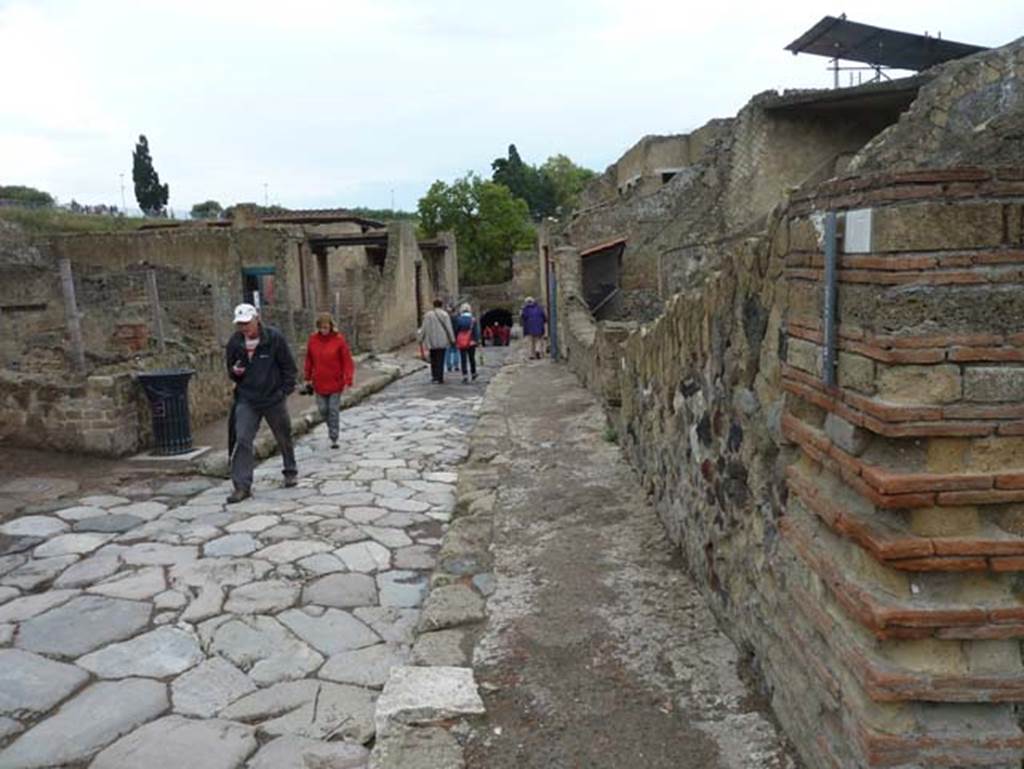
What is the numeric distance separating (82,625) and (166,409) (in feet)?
14.5

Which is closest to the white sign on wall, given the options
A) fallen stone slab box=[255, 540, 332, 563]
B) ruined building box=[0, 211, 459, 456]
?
fallen stone slab box=[255, 540, 332, 563]

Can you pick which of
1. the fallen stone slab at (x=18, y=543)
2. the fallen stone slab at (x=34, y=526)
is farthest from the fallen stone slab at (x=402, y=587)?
the fallen stone slab at (x=34, y=526)

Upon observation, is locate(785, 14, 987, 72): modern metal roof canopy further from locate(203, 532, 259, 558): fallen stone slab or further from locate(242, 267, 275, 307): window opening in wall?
locate(203, 532, 259, 558): fallen stone slab

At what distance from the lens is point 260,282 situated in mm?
22219

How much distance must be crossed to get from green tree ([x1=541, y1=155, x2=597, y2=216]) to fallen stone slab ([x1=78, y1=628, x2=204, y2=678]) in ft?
215

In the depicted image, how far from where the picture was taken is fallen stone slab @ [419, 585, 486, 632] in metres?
3.88

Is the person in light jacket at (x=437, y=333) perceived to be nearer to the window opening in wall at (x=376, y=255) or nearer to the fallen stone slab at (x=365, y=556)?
the fallen stone slab at (x=365, y=556)

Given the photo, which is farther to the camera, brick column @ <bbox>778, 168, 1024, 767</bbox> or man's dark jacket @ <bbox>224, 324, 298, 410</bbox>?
man's dark jacket @ <bbox>224, 324, 298, 410</bbox>

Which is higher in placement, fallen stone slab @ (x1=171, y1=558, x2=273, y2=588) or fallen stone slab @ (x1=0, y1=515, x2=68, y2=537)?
fallen stone slab @ (x1=0, y1=515, x2=68, y2=537)

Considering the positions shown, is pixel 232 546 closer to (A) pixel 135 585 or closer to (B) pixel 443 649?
(A) pixel 135 585

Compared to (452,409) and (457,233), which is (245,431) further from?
(457,233)

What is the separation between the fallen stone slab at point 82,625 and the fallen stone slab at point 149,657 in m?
0.11

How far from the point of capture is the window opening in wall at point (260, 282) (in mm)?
21969

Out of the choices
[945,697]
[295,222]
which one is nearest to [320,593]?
[945,697]
